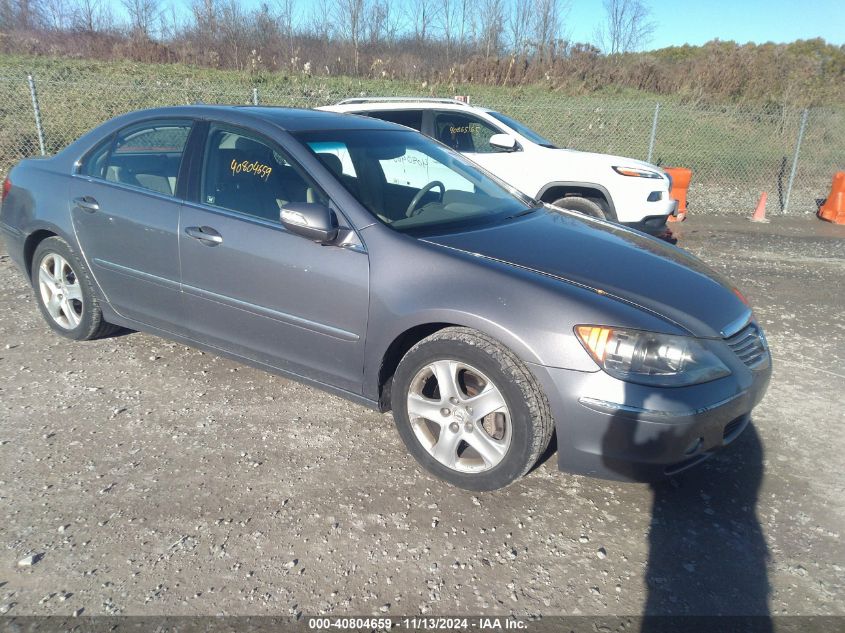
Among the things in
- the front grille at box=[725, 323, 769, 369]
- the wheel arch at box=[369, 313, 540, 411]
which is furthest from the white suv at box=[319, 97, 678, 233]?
the wheel arch at box=[369, 313, 540, 411]

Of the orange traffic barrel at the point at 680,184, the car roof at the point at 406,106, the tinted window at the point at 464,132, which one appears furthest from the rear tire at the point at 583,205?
the orange traffic barrel at the point at 680,184

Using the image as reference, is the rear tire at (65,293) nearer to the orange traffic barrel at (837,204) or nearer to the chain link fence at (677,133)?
the chain link fence at (677,133)

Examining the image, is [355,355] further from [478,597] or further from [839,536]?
[839,536]

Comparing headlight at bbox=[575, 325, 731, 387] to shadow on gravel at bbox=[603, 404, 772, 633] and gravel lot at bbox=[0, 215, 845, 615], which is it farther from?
gravel lot at bbox=[0, 215, 845, 615]

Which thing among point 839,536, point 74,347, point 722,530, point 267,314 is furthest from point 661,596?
point 74,347

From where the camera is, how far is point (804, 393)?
426cm

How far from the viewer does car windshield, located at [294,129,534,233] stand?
3.47 meters

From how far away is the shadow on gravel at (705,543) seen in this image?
2.47 meters

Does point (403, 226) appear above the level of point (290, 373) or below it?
above

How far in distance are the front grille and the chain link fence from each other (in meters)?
8.98

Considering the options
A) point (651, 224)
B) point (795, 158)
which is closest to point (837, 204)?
point (795, 158)

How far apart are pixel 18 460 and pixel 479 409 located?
2.27m

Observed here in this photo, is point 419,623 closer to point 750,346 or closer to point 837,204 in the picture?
point 750,346

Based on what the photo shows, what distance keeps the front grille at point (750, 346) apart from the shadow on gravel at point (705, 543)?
619 mm
